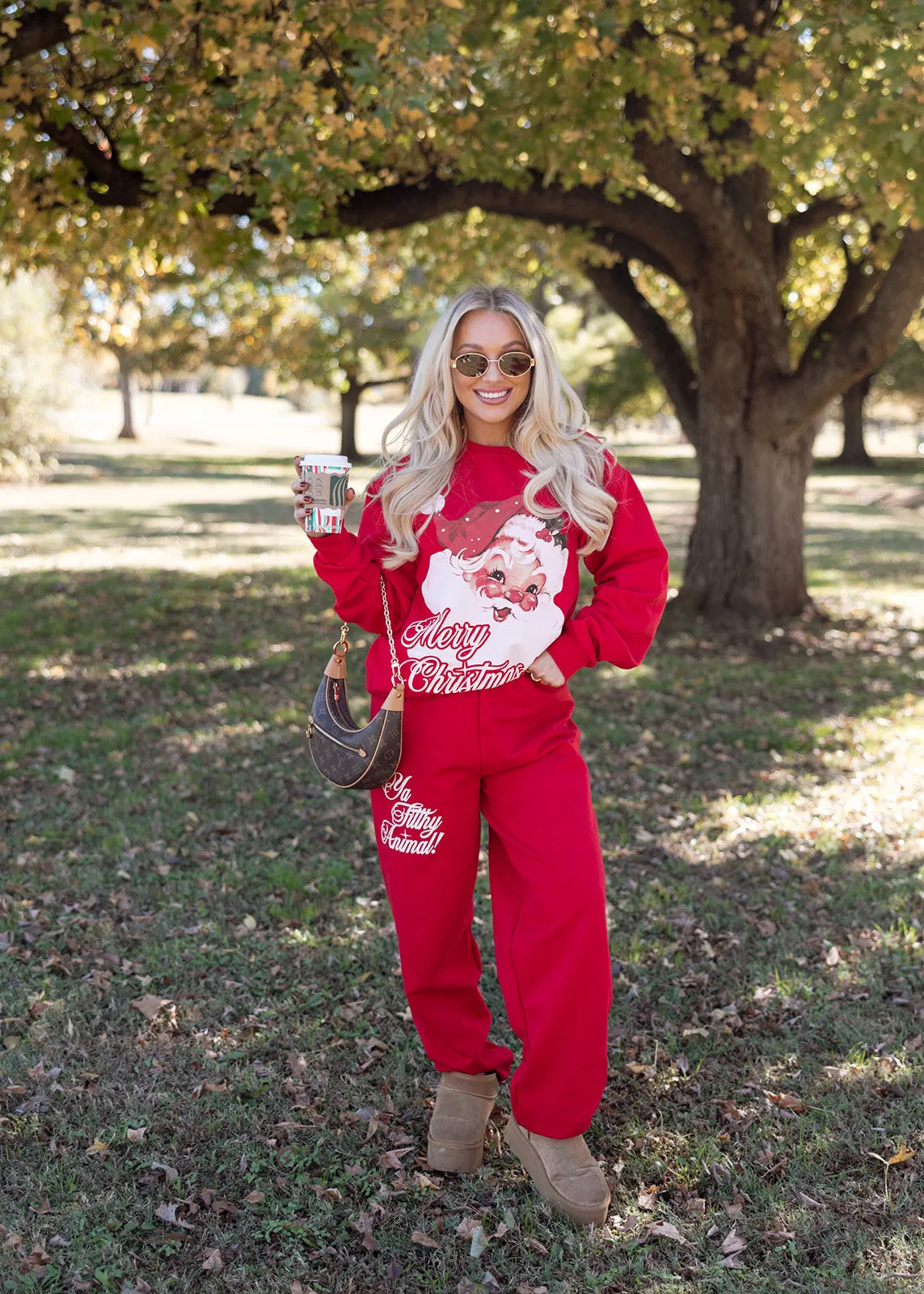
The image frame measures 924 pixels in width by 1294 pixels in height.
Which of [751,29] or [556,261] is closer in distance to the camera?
[751,29]

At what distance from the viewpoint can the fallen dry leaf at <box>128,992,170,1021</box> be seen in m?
4.15

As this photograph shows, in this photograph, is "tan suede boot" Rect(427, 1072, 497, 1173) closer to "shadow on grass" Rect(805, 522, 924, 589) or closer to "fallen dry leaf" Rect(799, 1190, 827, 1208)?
"fallen dry leaf" Rect(799, 1190, 827, 1208)

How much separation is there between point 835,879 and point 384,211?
241 inches

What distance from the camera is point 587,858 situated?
295cm

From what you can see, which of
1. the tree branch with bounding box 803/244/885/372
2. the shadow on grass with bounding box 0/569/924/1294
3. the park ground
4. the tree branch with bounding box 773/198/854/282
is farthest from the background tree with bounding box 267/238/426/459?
the shadow on grass with bounding box 0/569/924/1294

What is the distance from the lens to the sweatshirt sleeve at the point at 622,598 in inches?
119

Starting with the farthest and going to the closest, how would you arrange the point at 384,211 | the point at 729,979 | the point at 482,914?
1. the point at 384,211
2. the point at 482,914
3. the point at 729,979

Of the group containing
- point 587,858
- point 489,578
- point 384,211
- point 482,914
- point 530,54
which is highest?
point 530,54

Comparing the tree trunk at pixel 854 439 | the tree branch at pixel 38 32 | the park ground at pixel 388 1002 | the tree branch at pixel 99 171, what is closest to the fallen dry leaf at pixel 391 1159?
the park ground at pixel 388 1002

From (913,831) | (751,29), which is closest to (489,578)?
(913,831)

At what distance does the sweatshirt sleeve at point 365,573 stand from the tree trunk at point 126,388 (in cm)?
3908

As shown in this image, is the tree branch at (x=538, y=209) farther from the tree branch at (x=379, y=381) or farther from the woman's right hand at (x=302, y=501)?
the tree branch at (x=379, y=381)

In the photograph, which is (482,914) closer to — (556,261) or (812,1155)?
(812,1155)

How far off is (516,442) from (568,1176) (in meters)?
1.95
